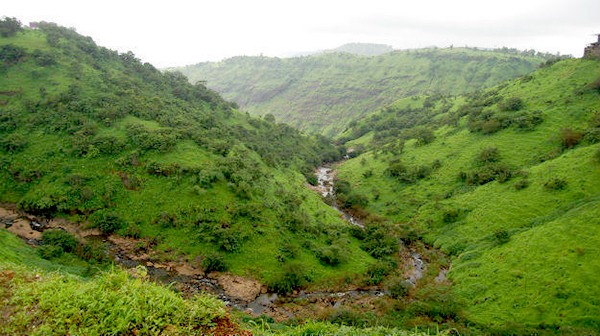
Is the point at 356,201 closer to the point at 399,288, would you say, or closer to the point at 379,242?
the point at 379,242

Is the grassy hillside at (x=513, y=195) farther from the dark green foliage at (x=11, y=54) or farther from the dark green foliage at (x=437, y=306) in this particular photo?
the dark green foliage at (x=11, y=54)

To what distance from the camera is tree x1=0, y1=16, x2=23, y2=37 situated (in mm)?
79250

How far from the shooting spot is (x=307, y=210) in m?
63.8

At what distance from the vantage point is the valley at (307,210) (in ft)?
134

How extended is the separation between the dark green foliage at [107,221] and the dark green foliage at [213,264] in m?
14.4

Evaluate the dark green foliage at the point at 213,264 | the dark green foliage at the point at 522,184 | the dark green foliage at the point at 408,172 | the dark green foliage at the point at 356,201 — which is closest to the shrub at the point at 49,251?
the dark green foliage at the point at 213,264

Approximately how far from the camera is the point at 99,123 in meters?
64.5

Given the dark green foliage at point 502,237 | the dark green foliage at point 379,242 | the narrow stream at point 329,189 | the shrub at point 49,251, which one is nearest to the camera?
the shrub at point 49,251

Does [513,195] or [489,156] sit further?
[489,156]

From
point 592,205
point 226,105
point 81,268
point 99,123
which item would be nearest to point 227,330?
point 81,268

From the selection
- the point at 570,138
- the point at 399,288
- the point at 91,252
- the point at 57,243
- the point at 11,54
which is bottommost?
the point at 399,288

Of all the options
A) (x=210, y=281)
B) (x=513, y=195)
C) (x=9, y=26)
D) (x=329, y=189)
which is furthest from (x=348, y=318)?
(x=9, y=26)

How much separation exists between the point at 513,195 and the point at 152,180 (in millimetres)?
59977

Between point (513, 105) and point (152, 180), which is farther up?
point (513, 105)
